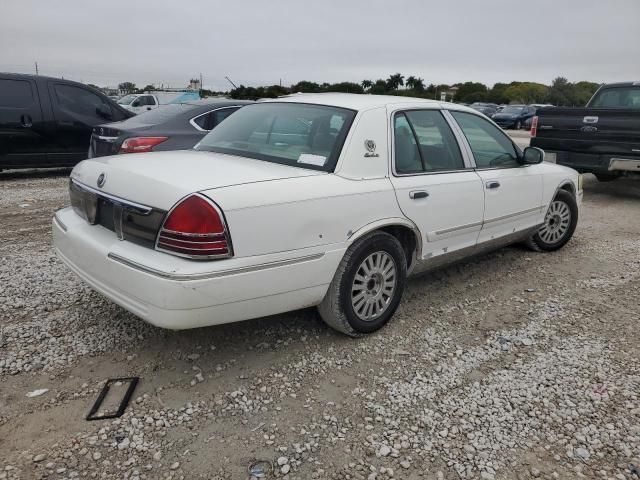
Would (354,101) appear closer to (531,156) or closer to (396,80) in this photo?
(531,156)

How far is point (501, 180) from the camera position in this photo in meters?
4.30

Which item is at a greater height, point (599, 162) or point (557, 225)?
point (599, 162)

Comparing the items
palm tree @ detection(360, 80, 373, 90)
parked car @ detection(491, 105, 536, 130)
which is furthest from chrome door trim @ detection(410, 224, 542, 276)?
palm tree @ detection(360, 80, 373, 90)

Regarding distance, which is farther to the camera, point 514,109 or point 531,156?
point 514,109

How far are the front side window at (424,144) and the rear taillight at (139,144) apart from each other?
3.68 meters

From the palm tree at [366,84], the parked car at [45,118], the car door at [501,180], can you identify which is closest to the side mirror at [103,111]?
the parked car at [45,118]

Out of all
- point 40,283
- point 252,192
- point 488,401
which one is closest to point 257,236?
point 252,192

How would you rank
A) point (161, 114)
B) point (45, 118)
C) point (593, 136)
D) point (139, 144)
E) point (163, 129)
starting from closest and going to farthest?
1. point (139, 144)
2. point (163, 129)
3. point (161, 114)
4. point (593, 136)
5. point (45, 118)

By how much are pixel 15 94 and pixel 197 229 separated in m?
7.68

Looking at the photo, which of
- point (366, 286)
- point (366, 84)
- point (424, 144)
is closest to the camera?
point (366, 286)

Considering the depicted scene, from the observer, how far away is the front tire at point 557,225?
5336mm

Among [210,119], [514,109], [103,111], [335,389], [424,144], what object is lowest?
[335,389]

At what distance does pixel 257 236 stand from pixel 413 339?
1.42 metres

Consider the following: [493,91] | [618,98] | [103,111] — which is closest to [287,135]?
[103,111]
